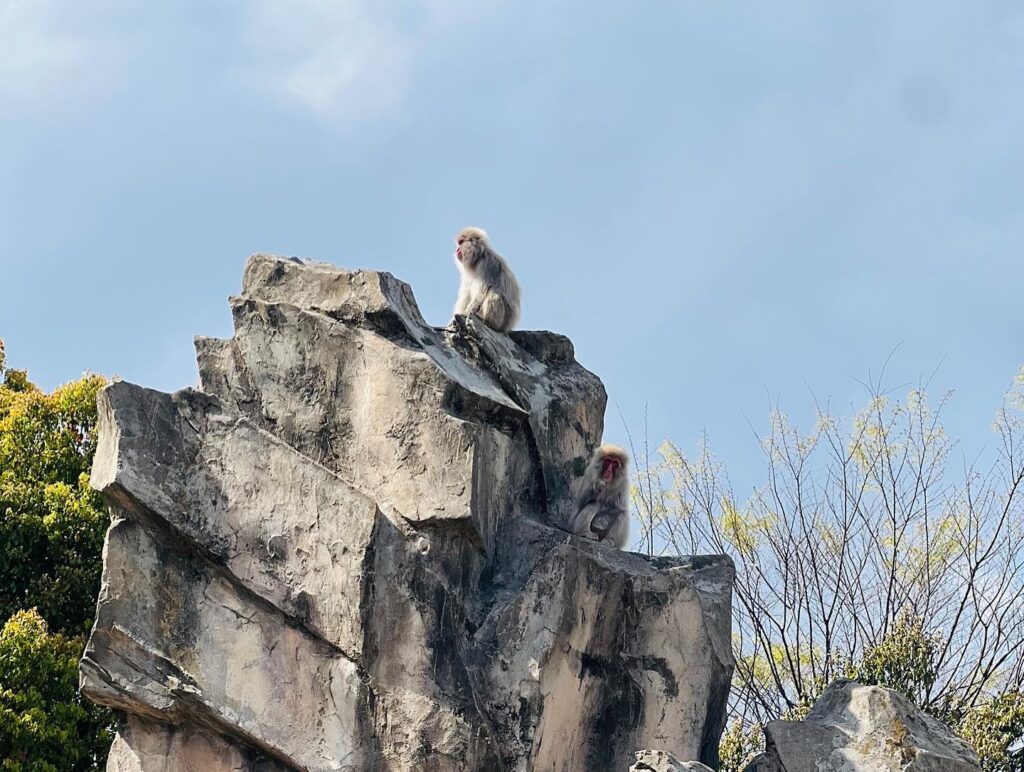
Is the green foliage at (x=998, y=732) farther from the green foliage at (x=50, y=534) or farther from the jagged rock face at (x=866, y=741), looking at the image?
the green foliage at (x=50, y=534)

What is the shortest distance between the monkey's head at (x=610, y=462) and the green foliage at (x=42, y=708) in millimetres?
5108

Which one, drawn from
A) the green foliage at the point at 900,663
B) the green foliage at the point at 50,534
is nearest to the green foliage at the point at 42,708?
the green foliage at the point at 50,534

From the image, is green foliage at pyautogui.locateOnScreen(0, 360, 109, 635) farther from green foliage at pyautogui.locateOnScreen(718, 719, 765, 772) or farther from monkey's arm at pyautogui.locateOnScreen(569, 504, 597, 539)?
green foliage at pyautogui.locateOnScreen(718, 719, 765, 772)

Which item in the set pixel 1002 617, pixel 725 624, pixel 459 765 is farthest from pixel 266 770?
pixel 1002 617

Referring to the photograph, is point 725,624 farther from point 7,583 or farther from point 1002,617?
point 7,583

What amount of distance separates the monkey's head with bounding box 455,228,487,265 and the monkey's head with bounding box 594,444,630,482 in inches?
94.4

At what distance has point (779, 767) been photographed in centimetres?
1074

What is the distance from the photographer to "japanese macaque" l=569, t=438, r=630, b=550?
40.0ft

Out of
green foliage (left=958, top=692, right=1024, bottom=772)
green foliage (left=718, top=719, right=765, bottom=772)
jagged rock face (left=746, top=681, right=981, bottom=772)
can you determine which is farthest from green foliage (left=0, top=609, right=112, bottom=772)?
green foliage (left=958, top=692, right=1024, bottom=772)

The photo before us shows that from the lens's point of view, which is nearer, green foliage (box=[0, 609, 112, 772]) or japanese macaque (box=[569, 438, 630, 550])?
japanese macaque (box=[569, 438, 630, 550])

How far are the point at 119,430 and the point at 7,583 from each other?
494 cm

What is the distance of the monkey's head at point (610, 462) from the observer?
40.2 feet

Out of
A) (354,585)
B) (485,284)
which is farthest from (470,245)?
(354,585)

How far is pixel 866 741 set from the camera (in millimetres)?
10617
